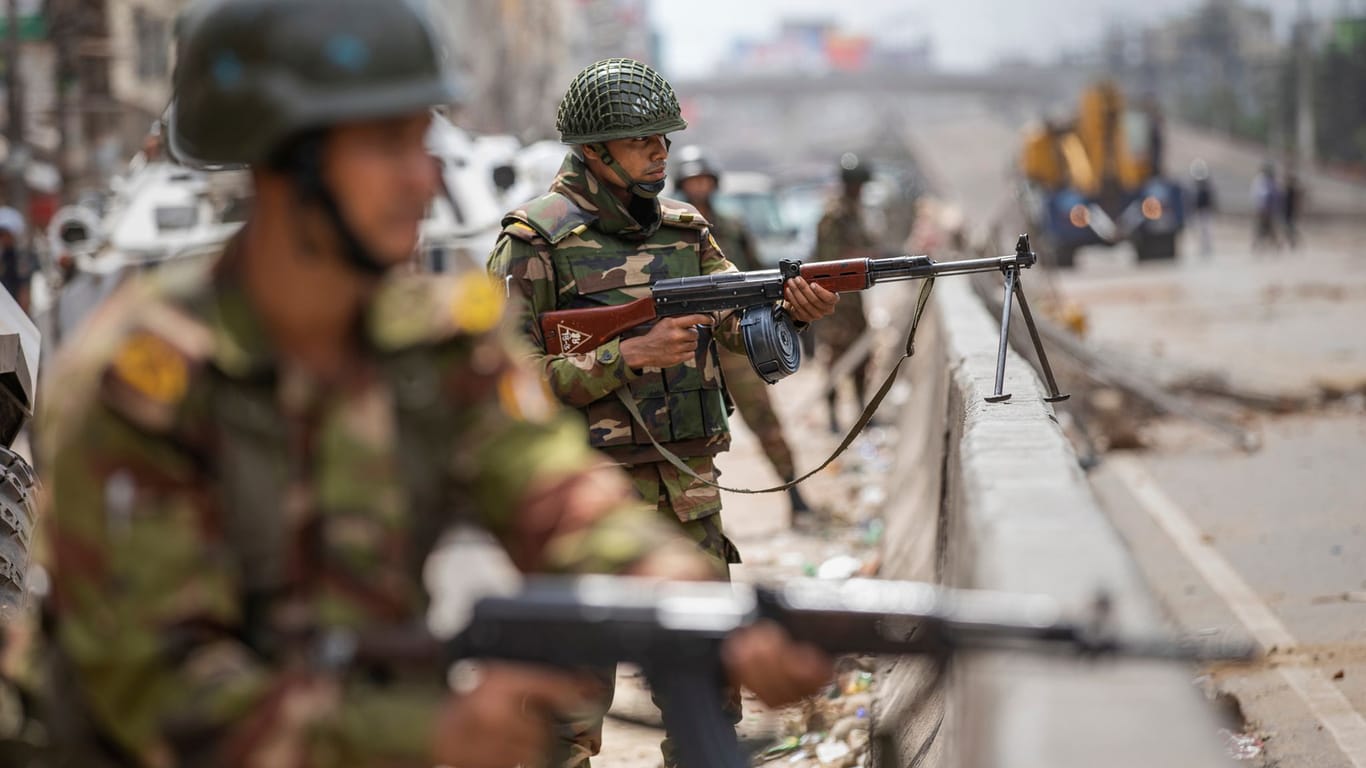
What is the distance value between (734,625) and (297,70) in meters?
0.85

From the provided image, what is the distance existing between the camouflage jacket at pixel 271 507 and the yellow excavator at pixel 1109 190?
30393 mm

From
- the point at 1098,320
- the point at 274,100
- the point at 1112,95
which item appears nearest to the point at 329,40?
the point at 274,100

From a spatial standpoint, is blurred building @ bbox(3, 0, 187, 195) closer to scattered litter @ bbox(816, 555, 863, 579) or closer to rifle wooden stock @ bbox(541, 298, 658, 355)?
scattered litter @ bbox(816, 555, 863, 579)

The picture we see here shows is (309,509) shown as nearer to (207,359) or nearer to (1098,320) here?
(207,359)

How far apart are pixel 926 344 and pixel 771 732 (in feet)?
28.5

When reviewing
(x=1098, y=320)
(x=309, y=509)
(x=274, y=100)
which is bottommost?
(x=1098, y=320)

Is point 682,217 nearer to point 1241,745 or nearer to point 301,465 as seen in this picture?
point 1241,745

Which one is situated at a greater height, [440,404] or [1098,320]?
[440,404]

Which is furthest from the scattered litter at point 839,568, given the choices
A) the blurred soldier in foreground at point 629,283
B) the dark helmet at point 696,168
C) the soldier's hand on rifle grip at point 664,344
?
the soldier's hand on rifle grip at point 664,344

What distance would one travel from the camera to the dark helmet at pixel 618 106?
4613 millimetres

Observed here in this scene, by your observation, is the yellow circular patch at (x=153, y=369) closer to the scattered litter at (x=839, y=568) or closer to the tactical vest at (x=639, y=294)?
the tactical vest at (x=639, y=294)

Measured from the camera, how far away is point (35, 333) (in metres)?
6.22

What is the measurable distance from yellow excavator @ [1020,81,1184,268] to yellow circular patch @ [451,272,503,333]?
99.6ft

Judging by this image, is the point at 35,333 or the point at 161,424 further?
the point at 35,333
